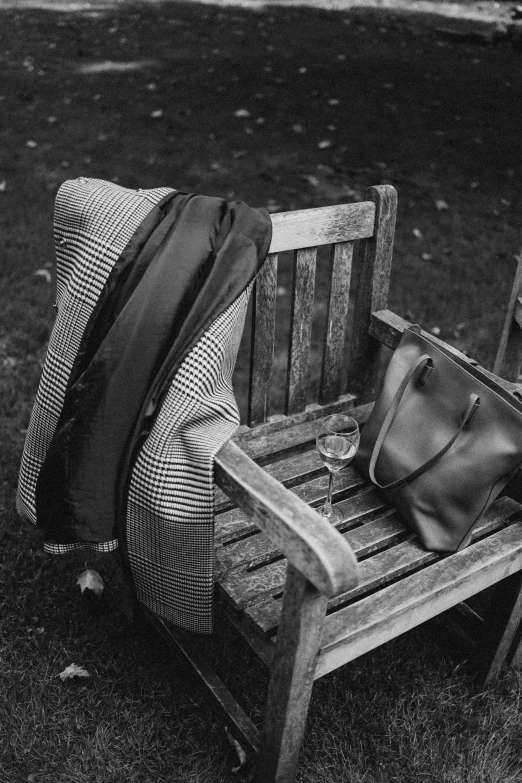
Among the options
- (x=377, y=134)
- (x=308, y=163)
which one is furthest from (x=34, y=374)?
(x=377, y=134)

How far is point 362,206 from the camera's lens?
2.39 meters

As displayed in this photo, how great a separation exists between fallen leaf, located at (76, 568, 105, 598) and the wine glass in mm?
848

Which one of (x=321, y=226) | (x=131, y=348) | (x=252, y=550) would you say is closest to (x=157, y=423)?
(x=131, y=348)

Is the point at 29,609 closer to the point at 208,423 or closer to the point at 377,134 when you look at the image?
the point at 208,423

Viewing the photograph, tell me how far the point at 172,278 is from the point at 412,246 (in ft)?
10.9

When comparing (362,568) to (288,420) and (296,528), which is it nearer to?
(296,528)

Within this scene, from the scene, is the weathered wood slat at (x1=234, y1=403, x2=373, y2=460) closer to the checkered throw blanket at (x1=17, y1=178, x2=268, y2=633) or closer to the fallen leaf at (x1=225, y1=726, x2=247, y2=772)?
the checkered throw blanket at (x1=17, y1=178, x2=268, y2=633)

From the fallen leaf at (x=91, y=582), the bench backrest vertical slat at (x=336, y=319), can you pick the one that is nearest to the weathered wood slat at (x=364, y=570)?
the bench backrest vertical slat at (x=336, y=319)

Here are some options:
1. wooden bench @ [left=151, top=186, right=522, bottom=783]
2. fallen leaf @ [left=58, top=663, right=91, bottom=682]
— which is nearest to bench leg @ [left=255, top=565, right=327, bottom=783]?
wooden bench @ [left=151, top=186, right=522, bottom=783]

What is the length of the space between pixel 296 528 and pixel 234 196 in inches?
162

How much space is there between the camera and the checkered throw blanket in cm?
178

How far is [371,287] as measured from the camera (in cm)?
251

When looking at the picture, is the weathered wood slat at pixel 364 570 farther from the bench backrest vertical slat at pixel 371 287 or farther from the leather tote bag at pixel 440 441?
the bench backrest vertical slat at pixel 371 287

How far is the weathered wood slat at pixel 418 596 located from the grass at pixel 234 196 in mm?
483
